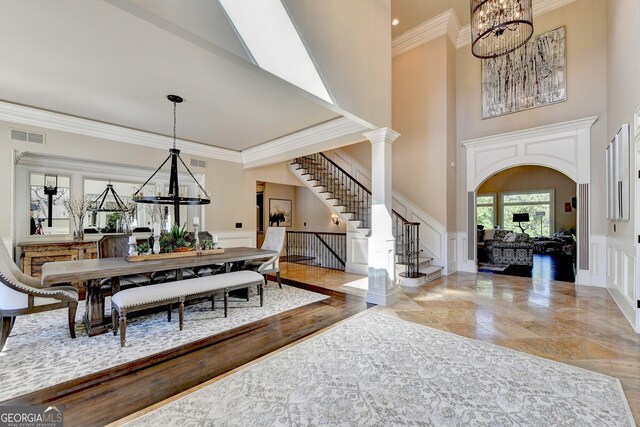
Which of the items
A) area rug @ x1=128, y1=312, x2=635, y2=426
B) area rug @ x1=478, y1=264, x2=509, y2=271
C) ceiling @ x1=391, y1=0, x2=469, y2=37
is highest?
ceiling @ x1=391, y1=0, x2=469, y2=37

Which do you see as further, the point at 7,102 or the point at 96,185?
the point at 96,185

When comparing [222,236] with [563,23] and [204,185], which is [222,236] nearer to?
[204,185]

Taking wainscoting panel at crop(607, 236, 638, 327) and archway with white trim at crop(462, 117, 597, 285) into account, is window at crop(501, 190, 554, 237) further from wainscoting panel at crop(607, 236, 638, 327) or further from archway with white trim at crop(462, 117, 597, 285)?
wainscoting panel at crop(607, 236, 638, 327)

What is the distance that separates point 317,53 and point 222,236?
4.63m

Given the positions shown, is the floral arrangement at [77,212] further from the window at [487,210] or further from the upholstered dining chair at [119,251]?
the window at [487,210]

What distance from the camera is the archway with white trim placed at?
17.1 feet

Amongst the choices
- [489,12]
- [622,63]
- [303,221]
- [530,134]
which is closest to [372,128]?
[489,12]

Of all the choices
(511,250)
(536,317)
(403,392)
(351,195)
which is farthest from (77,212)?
(511,250)

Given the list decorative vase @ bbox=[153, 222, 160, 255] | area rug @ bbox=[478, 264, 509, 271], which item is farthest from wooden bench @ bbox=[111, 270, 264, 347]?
area rug @ bbox=[478, 264, 509, 271]

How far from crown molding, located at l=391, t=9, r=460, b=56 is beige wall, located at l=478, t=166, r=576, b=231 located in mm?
5979

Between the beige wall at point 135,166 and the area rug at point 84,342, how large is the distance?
1.97 metres

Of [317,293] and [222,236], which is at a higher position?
[222,236]

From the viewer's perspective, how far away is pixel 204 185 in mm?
6145

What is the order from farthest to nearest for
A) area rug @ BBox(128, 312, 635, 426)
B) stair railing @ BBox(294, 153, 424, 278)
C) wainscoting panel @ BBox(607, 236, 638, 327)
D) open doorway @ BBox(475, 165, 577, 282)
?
open doorway @ BBox(475, 165, 577, 282) < stair railing @ BBox(294, 153, 424, 278) < wainscoting panel @ BBox(607, 236, 638, 327) < area rug @ BBox(128, 312, 635, 426)
